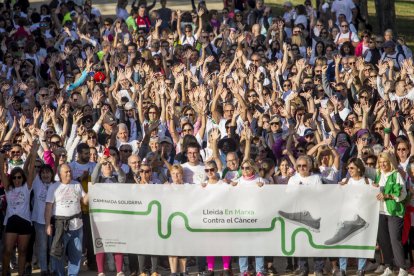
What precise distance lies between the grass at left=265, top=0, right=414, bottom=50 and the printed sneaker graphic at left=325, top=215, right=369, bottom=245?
18.8 meters

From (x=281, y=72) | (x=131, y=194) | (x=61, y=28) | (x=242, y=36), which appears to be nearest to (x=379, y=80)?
(x=281, y=72)

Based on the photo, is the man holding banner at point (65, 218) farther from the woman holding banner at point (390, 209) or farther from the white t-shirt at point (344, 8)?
the white t-shirt at point (344, 8)

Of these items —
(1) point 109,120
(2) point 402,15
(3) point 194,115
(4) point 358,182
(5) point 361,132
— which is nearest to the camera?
(4) point 358,182

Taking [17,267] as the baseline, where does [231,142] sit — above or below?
above

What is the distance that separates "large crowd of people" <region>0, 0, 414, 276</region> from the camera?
18938 millimetres

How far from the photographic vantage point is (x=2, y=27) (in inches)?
1226

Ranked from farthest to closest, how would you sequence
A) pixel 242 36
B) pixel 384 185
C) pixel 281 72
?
pixel 242 36 < pixel 281 72 < pixel 384 185

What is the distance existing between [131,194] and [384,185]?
3.37m

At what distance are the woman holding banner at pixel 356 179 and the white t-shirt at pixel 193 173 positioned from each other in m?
1.93

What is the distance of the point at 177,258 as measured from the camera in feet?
62.6

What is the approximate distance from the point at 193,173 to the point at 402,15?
24462mm

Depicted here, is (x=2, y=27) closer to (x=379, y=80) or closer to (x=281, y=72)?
(x=281, y=72)

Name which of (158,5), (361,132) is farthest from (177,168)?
(158,5)

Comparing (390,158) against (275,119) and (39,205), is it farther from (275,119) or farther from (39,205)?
(39,205)
